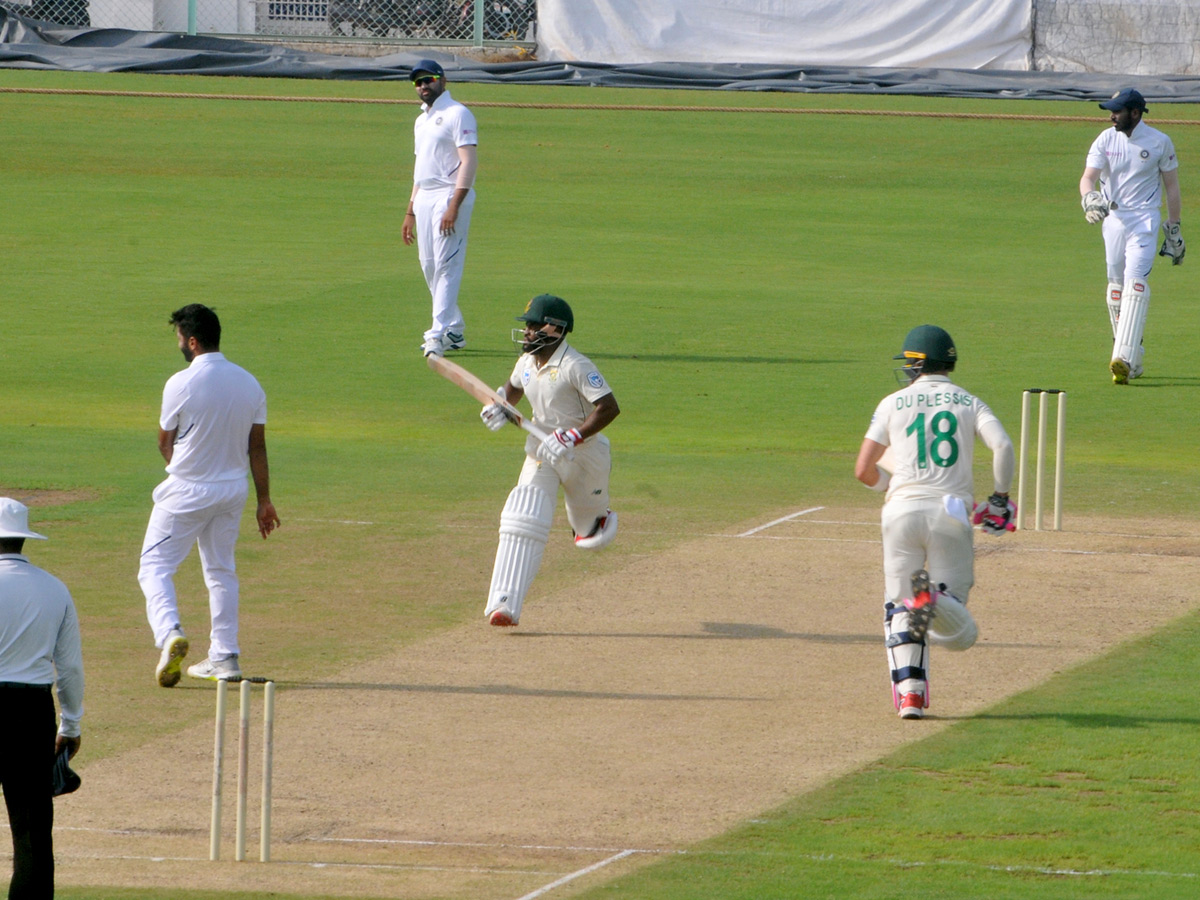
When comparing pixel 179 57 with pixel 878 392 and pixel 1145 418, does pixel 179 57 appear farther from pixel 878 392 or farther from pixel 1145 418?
pixel 1145 418

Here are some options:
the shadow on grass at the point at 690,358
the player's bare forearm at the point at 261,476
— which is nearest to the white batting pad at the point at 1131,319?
the shadow on grass at the point at 690,358

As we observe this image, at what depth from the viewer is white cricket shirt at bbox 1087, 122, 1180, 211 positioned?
55.2ft

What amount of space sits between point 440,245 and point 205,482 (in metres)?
8.83

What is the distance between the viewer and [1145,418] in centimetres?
1667

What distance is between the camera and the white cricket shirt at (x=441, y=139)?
1715cm

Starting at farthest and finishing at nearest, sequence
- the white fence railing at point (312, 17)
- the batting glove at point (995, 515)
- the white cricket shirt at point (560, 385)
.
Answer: the white fence railing at point (312, 17), the white cricket shirt at point (560, 385), the batting glove at point (995, 515)

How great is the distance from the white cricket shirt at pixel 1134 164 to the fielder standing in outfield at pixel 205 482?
33.7 ft

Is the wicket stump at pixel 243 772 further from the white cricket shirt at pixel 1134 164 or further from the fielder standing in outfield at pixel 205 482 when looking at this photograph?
the white cricket shirt at pixel 1134 164

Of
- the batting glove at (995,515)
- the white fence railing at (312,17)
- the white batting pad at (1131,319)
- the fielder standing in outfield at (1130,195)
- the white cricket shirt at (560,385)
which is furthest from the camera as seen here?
the white fence railing at (312,17)

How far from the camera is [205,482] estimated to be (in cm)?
885

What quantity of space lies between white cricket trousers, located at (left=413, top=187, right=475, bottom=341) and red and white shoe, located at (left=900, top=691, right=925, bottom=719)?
9628mm

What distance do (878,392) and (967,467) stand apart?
907cm

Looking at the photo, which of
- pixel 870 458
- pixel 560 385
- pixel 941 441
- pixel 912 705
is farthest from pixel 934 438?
pixel 560 385

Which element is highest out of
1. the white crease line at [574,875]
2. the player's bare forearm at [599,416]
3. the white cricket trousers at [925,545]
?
the player's bare forearm at [599,416]
